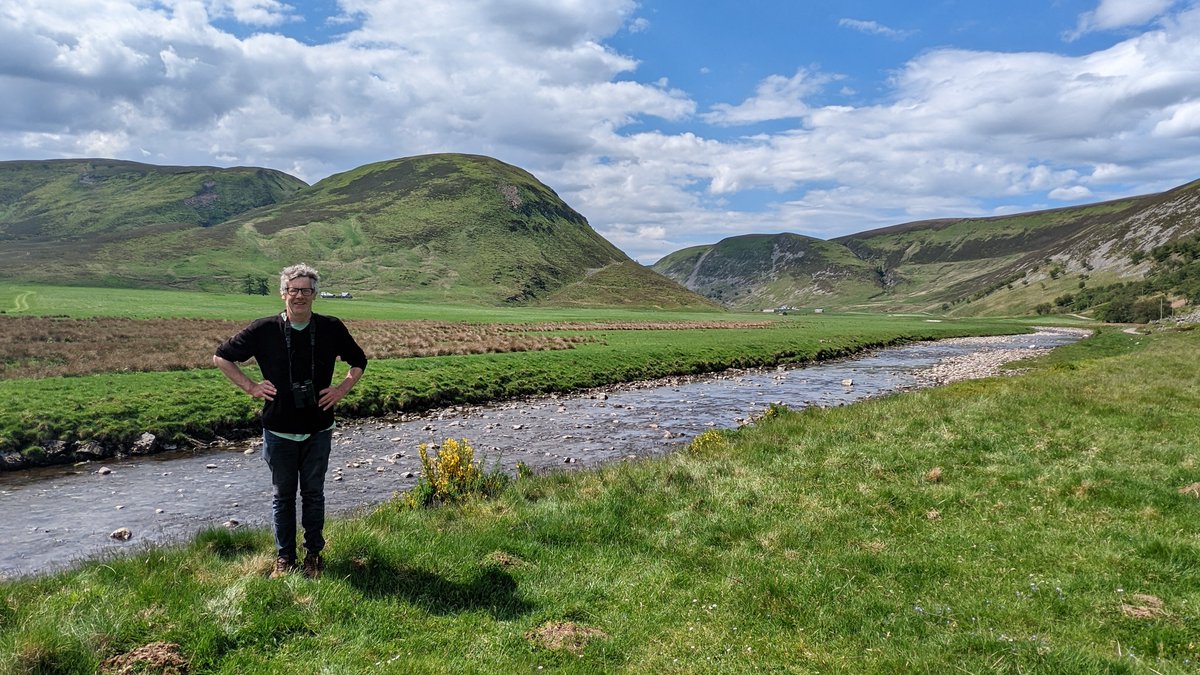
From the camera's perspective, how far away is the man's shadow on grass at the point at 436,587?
23.0 feet

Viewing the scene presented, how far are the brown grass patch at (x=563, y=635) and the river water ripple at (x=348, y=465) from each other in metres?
7.32

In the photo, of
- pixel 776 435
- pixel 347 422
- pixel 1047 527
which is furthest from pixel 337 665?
pixel 347 422

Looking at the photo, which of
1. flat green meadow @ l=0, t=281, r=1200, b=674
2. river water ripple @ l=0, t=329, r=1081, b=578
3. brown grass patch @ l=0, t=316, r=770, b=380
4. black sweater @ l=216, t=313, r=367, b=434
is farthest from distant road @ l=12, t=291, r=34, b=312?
black sweater @ l=216, t=313, r=367, b=434

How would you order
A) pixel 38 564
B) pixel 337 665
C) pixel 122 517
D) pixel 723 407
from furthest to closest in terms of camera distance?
pixel 723 407
pixel 122 517
pixel 38 564
pixel 337 665

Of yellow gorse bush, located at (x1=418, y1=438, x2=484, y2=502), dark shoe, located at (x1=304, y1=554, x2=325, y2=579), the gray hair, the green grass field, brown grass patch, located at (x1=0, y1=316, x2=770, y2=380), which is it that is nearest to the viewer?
the gray hair

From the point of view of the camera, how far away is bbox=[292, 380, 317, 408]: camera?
7.21m

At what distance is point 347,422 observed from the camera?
23781mm

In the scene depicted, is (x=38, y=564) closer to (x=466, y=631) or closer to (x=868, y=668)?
(x=466, y=631)

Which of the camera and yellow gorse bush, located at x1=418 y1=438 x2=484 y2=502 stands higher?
the camera

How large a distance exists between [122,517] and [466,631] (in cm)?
1095

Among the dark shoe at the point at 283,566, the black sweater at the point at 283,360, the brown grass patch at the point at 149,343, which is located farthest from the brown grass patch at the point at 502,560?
the brown grass patch at the point at 149,343

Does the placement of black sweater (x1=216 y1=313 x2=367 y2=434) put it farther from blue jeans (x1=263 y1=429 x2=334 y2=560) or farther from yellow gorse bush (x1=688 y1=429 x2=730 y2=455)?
yellow gorse bush (x1=688 y1=429 x2=730 y2=455)

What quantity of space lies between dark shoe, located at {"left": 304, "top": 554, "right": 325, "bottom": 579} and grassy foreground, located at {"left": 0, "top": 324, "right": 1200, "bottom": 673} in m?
0.21

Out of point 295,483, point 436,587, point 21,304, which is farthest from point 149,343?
point 21,304
